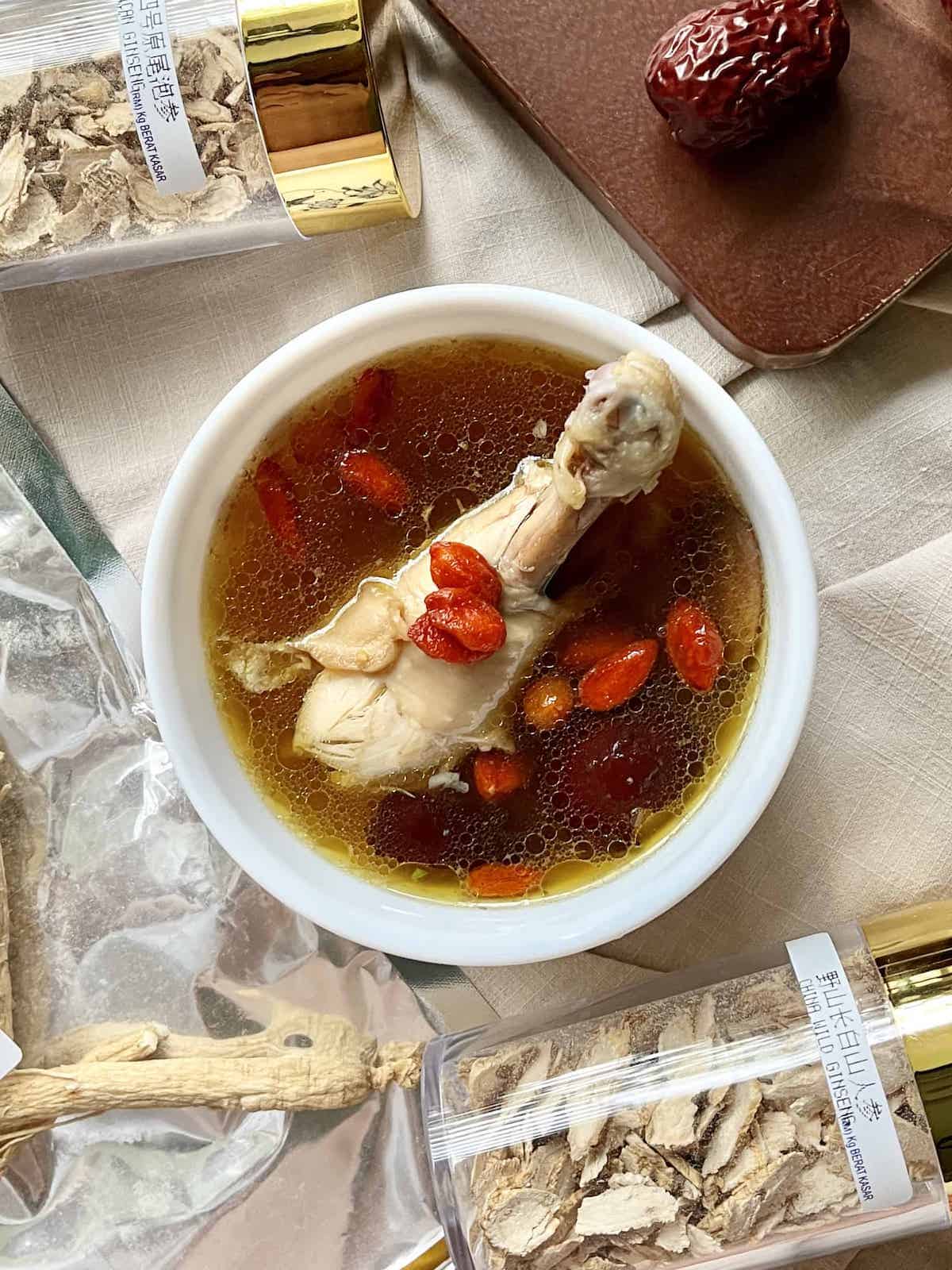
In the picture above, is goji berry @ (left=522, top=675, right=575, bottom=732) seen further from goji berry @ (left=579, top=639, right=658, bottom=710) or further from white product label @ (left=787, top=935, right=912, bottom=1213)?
white product label @ (left=787, top=935, right=912, bottom=1213)

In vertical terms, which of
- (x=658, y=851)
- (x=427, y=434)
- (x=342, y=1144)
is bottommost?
(x=342, y=1144)

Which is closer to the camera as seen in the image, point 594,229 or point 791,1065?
point 791,1065

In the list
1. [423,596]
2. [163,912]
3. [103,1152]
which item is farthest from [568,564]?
[103,1152]

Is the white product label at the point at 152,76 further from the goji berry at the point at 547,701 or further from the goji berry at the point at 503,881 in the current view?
the goji berry at the point at 503,881

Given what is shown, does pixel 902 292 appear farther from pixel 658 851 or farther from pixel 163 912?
pixel 163 912

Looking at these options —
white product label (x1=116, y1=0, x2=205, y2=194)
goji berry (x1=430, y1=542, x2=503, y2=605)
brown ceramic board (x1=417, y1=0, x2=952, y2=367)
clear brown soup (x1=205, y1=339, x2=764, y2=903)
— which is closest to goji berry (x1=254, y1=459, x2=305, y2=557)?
clear brown soup (x1=205, y1=339, x2=764, y2=903)

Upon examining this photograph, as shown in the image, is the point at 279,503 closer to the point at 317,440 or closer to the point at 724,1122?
the point at 317,440

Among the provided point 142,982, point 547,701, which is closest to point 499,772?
point 547,701
